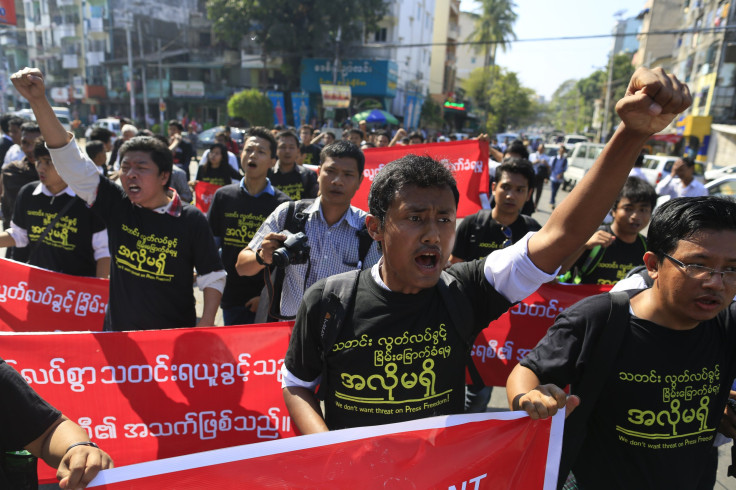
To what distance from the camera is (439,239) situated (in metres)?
1.61

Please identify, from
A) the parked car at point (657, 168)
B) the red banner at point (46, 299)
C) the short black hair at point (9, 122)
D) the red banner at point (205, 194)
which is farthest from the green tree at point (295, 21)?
the red banner at point (46, 299)

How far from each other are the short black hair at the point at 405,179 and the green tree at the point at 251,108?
1261 inches

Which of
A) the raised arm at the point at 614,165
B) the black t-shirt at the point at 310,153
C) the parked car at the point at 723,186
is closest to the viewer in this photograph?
the raised arm at the point at 614,165

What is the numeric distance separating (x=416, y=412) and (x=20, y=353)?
2.07m

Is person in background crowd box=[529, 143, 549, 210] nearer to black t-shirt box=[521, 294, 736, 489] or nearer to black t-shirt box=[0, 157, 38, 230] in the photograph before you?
black t-shirt box=[521, 294, 736, 489]

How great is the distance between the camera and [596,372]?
5.91 feet

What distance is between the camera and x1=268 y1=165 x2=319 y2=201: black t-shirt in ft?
19.5

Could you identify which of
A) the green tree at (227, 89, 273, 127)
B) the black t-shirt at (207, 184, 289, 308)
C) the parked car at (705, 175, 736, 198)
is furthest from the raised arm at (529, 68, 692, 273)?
the green tree at (227, 89, 273, 127)

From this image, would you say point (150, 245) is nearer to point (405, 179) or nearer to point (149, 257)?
point (149, 257)

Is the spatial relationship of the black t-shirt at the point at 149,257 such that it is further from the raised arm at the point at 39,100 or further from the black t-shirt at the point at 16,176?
the black t-shirt at the point at 16,176

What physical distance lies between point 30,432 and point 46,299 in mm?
2327

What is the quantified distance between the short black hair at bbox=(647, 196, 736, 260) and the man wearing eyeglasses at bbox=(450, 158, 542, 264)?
1.80 metres

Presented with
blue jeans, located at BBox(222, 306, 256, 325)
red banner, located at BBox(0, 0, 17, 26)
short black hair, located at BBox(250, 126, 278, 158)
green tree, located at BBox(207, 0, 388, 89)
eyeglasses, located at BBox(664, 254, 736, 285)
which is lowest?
blue jeans, located at BBox(222, 306, 256, 325)

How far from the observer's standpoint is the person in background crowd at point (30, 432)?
156cm
